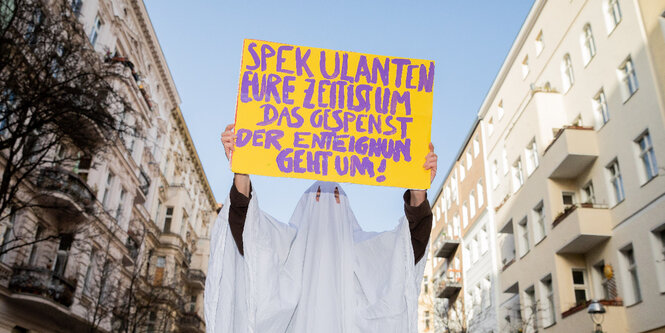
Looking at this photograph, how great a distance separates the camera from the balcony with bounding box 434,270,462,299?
4162 centimetres

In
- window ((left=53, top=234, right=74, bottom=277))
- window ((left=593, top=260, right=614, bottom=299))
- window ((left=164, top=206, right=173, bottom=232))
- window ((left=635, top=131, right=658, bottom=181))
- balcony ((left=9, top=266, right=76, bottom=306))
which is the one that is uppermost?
window ((left=164, top=206, right=173, bottom=232))

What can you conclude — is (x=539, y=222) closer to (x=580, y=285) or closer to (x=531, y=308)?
(x=531, y=308)

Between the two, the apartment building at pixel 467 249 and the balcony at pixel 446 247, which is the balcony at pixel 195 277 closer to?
the apartment building at pixel 467 249

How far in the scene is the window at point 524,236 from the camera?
28.6 m

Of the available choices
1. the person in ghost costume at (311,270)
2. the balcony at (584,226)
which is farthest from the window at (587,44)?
the person in ghost costume at (311,270)

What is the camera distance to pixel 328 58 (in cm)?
489

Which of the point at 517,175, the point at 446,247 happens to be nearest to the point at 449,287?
the point at 446,247

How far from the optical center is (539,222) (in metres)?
27.1

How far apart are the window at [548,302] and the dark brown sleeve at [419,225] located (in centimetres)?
2247

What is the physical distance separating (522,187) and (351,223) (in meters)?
26.0

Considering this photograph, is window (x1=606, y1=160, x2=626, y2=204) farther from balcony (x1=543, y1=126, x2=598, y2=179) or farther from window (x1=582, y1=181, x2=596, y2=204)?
window (x1=582, y1=181, x2=596, y2=204)

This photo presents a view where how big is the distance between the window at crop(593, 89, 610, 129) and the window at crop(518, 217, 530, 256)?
23.1 ft

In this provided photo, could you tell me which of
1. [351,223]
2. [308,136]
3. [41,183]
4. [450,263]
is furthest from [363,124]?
[450,263]

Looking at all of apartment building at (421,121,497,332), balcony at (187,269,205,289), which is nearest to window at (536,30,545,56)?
apartment building at (421,121,497,332)
